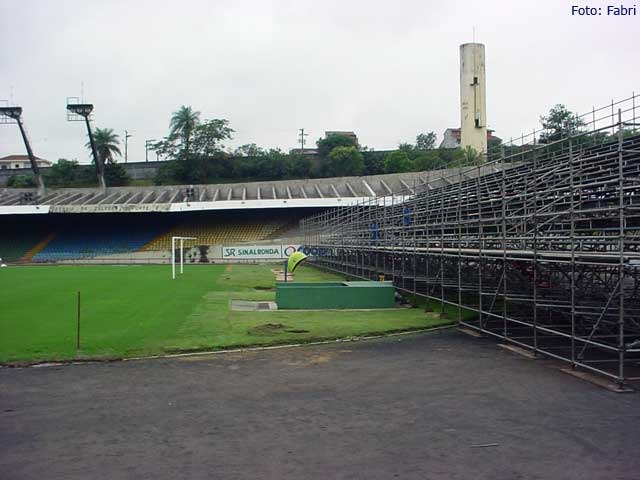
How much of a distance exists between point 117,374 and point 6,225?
227 feet

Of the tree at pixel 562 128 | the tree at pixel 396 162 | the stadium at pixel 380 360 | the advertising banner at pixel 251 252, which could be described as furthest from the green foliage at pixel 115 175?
the tree at pixel 562 128

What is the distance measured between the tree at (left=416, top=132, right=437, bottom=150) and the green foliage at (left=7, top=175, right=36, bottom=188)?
6532 cm

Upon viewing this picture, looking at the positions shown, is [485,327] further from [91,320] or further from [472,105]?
[472,105]

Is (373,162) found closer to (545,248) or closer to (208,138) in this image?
(208,138)

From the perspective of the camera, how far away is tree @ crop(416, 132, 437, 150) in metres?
120

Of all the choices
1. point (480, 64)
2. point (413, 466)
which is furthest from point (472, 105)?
point (413, 466)

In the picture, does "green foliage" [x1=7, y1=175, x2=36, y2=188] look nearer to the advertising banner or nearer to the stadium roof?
the stadium roof

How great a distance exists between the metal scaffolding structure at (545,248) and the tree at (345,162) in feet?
186

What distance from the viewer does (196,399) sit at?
10.0 meters

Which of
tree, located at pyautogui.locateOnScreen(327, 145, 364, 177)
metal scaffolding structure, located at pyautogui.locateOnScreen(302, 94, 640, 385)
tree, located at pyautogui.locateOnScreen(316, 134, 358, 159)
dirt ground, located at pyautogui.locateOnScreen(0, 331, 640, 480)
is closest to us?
dirt ground, located at pyautogui.locateOnScreen(0, 331, 640, 480)

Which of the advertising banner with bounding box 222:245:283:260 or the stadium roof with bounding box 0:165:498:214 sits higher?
the stadium roof with bounding box 0:165:498:214

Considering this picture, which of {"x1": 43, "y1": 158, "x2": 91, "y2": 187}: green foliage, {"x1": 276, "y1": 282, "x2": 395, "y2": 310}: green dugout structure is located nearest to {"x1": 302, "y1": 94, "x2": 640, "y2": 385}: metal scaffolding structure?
{"x1": 276, "y1": 282, "x2": 395, "y2": 310}: green dugout structure

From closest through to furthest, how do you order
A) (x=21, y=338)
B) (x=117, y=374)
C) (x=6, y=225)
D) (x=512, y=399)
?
(x=512, y=399)
(x=117, y=374)
(x=21, y=338)
(x=6, y=225)

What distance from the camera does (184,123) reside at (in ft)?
332
